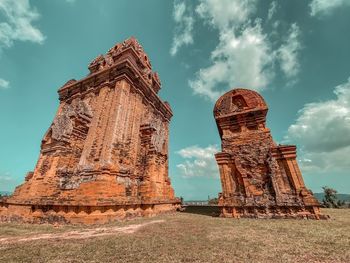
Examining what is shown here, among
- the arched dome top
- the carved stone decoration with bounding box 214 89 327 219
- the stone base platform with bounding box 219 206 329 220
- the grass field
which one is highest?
the arched dome top

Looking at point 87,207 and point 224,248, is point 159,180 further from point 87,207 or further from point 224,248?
point 224,248

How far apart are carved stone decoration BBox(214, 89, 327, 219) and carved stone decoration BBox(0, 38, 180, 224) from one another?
5.17 meters

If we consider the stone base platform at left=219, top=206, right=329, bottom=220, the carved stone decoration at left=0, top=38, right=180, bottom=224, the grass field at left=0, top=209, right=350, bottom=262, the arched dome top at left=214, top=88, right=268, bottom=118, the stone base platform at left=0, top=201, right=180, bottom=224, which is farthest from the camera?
the arched dome top at left=214, top=88, right=268, bottom=118

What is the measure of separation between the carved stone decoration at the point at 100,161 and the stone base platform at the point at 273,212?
16.1 feet

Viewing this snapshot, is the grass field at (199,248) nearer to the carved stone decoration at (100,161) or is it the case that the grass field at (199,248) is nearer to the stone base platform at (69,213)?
the stone base platform at (69,213)

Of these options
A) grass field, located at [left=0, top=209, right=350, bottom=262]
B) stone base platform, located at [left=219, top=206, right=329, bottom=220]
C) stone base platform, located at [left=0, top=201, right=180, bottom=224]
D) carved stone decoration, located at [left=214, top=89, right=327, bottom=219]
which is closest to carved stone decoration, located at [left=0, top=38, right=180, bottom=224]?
stone base platform, located at [left=0, top=201, right=180, bottom=224]

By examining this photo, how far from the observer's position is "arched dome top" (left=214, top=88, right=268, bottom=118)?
10828 millimetres

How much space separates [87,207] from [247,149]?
8.90m

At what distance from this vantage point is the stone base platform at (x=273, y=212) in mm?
7402

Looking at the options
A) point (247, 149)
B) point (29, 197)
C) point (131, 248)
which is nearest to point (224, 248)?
point (131, 248)

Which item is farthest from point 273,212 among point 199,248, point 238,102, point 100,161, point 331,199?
point 331,199

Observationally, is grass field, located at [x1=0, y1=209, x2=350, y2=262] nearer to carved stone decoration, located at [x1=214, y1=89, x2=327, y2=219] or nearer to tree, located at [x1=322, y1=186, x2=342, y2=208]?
carved stone decoration, located at [x1=214, y1=89, x2=327, y2=219]

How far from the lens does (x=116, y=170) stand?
9.63 metres

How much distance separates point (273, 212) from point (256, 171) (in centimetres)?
209
